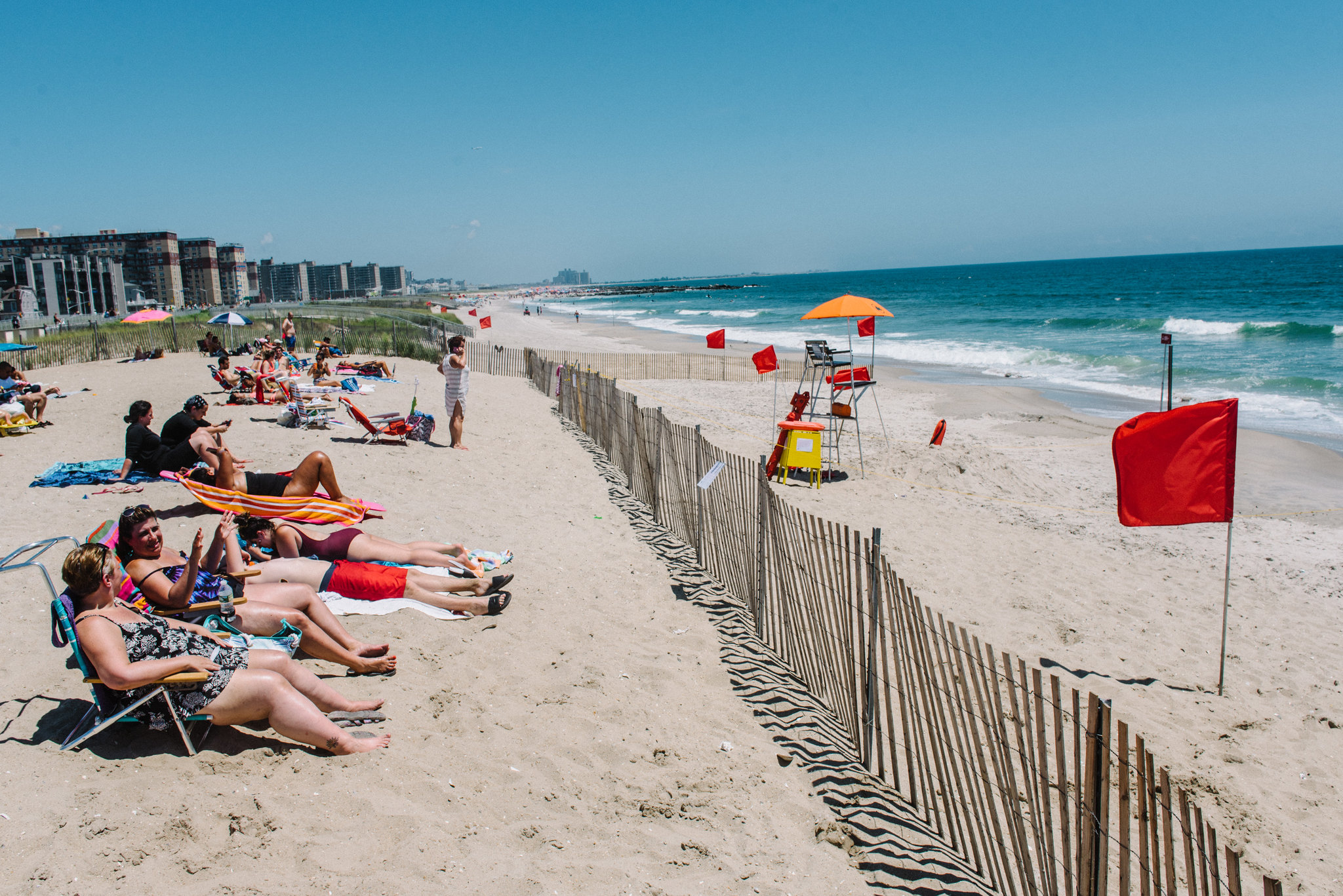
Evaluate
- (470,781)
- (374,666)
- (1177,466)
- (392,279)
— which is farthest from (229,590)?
(392,279)

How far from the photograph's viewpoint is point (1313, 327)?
1405 inches

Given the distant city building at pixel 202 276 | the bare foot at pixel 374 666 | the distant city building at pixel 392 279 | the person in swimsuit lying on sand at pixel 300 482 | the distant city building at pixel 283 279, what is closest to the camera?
the bare foot at pixel 374 666

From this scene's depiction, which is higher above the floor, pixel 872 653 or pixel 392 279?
pixel 392 279

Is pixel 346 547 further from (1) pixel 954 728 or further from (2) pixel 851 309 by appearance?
(2) pixel 851 309

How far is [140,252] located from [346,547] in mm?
121957

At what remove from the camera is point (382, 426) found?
11055mm

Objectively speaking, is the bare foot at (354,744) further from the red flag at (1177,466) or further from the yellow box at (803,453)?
the yellow box at (803,453)

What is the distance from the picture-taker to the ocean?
21062mm

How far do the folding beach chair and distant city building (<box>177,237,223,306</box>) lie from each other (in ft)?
360

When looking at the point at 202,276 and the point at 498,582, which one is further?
the point at 202,276

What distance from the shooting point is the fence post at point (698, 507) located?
6.80 metres

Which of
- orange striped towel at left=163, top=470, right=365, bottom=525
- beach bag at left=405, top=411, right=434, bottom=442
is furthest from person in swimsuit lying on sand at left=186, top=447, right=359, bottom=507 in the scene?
beach bag at left=405, top=411, right=434, bottom=442

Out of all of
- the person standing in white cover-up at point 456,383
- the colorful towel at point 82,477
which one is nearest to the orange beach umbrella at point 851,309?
the person standing in white cover-up at point 456,383

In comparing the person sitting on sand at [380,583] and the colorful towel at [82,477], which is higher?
the colorful towel at [82,477]
